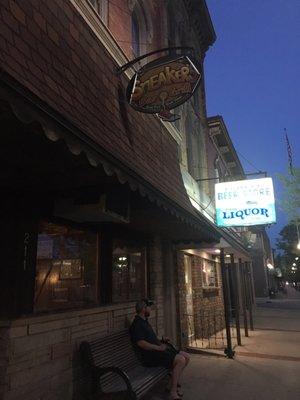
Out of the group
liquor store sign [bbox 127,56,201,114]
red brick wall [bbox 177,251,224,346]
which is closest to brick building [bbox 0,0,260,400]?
liquor store sign [bbox 127,56,201,114]

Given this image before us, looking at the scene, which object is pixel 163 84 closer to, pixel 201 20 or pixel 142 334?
pixel 142 334

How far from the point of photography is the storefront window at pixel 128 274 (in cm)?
697

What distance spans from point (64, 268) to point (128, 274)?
2.13 m

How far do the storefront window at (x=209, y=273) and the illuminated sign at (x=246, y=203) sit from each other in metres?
2.25

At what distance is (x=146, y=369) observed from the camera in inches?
226

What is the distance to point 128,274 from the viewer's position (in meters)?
7.51

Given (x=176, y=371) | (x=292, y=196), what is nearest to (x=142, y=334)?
(x=176, y=371)

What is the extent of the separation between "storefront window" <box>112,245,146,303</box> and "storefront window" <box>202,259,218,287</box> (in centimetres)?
514

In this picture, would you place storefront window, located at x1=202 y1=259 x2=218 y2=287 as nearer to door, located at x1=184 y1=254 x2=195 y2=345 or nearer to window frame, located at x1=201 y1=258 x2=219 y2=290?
window frame, located at x1=201 y1=258 x2=219 y2=290

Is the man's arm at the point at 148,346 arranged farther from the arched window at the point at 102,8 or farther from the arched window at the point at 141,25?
the arched window at the point at 141,25

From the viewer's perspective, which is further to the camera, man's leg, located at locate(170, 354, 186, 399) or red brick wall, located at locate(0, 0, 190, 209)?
man's leg, located at locate(170, 354, 186, 399)

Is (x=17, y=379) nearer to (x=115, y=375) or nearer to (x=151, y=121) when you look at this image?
(x=115, y=375)

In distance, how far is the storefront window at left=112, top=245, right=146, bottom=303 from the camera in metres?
6.97

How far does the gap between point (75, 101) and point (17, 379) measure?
10.3 ft
